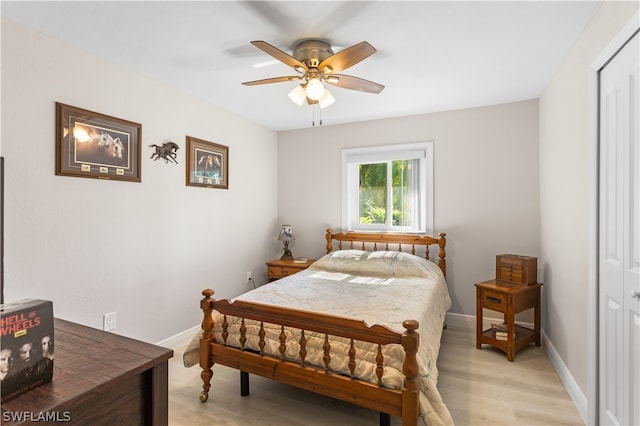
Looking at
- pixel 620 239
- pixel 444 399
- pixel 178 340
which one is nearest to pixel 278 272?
pixel 178 340

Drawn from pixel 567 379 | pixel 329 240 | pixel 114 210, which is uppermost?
pixel 114 210

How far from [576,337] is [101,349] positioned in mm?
2800

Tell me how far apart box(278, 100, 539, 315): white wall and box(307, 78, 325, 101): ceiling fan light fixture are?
6.81 ft

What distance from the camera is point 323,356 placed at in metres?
1.93

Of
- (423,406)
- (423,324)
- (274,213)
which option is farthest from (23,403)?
(274,213)

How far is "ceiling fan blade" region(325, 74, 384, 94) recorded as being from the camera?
2.28m

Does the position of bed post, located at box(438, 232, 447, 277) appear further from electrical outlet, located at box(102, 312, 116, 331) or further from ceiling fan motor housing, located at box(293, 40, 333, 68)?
electrical outlet, located at box(102, 312, 116, 331)

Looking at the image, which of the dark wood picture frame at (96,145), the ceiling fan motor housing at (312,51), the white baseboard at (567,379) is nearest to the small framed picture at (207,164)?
the dark wood picture frame at (96,145)

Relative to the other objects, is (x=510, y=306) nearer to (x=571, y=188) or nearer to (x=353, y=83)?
(x=571, y=188)

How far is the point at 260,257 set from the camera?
4.36 metres

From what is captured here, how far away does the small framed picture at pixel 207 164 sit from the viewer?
129 inches

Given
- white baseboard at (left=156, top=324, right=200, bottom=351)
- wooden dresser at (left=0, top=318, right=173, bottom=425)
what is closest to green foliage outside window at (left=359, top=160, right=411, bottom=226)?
white baseboard at (left=156, top=324, right=200, bottom=351)

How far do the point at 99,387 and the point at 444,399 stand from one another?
88.3 inches

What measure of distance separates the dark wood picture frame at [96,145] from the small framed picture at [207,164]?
0.57m
